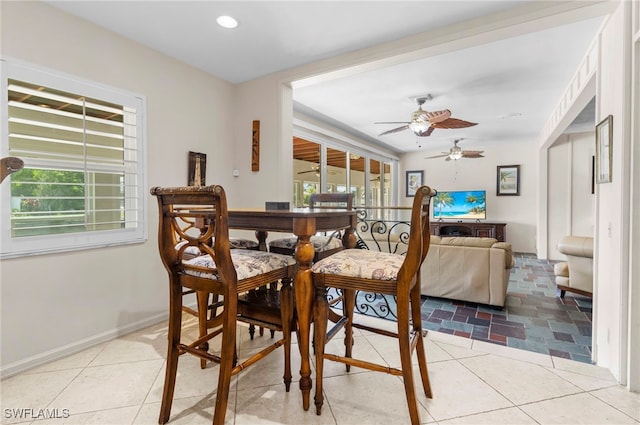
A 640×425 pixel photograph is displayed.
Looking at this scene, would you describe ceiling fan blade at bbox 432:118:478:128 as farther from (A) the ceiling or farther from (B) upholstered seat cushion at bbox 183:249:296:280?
(B) upholstered seat cushion at bbox 183:249:296:280

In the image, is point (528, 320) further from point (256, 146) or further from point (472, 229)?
point (472, 229)

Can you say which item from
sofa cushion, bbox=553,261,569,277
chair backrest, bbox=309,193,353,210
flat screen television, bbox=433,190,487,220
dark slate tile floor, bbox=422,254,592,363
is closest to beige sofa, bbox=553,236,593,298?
sofa cushion, bbox=553,261,569,277

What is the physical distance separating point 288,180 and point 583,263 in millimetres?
3353

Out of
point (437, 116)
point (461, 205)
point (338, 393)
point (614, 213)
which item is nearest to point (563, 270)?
point (614, 213)

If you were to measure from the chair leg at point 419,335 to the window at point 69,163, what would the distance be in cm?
230

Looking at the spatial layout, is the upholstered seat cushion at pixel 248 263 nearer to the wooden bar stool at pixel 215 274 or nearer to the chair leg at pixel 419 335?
the wooden bar stool at pixel 215 274

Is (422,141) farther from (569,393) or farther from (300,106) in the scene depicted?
(569,393)

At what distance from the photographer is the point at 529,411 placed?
1543mm

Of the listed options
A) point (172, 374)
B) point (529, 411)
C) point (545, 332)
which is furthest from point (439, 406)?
point (545, 332)

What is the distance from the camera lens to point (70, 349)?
7.13 feet

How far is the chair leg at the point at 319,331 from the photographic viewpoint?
1.46m

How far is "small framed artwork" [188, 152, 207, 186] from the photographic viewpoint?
119 inches

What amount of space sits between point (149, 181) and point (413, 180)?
666 centimetres

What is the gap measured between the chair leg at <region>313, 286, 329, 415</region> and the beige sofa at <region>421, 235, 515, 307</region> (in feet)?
7.85
